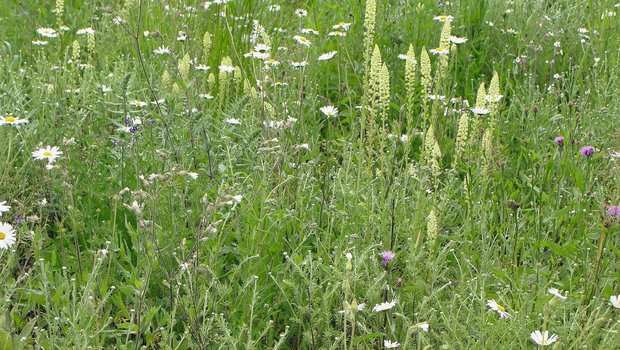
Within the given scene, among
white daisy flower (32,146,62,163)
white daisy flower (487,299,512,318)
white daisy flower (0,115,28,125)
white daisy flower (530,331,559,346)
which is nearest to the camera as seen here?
white daisy flower (530,331,559,346)

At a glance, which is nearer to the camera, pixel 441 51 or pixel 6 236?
pixel 6 236

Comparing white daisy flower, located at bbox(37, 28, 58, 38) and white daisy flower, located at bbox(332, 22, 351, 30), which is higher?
white daisy flower, located at bbox(332, 22, 351, 30)

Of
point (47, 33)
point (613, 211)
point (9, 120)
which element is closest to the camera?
point (613, 211)

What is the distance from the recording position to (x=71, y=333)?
1.90 meters

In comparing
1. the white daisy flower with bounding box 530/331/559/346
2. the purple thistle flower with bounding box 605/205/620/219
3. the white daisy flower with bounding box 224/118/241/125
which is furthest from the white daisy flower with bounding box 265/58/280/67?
the white daisy flower with bounding box 530/331/559/346

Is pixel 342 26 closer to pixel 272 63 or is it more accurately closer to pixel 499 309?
pixel 272 63

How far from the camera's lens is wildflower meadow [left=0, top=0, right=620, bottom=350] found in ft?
6.75

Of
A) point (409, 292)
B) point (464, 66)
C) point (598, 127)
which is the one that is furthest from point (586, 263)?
point (464, 66)

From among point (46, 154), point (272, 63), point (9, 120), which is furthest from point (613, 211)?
point (9, 120)

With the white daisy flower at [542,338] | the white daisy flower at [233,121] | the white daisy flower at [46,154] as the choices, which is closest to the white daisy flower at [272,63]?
the white daisy flower at [233,121]

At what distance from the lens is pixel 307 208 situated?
2.75 metres

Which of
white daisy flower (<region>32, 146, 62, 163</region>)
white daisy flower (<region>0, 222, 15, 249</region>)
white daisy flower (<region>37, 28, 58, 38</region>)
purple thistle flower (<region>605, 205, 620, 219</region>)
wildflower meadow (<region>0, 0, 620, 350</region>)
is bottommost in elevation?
wildflower meadow (<region>0, 0, 620, 350</region>)

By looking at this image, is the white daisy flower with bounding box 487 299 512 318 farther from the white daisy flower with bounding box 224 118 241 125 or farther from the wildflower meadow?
the white daisy flower with bounding box 224 118 241 125

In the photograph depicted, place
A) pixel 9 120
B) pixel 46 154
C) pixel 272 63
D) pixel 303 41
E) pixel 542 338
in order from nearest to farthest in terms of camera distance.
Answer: pixel 542 338 < pixel 46 154 < pixel 9 120 < pixel 272 63 < pixel 303 41
